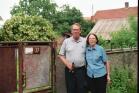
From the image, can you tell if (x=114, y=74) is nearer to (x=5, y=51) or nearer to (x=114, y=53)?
(x=114, y=53)

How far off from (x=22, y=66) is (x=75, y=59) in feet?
3.20

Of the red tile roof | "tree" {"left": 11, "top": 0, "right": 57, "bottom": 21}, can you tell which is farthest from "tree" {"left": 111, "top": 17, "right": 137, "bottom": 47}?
the red tile roof

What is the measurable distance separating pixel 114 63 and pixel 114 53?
0.73 feet

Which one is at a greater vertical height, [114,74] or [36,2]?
[36,2]

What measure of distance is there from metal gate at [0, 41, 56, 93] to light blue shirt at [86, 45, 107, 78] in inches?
38.5

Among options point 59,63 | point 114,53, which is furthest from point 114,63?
point 59,63

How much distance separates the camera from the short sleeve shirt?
841 centimetres

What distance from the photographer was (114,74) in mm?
10375

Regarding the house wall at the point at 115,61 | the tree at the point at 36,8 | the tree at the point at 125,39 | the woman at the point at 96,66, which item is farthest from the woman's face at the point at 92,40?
the tree at the point at 36,8

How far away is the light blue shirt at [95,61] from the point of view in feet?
27.9

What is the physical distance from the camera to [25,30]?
107ft

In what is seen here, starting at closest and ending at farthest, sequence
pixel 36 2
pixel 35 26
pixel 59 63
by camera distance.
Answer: pixel 59 63
pixel 35 26
pixel 36 2

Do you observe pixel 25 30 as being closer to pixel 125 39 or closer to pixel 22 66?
pixel 125 39

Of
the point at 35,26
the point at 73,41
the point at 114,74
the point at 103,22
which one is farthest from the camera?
the point at 103,22
